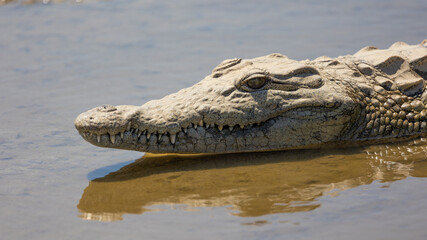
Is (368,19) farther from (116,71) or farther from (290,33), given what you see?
(116,71)

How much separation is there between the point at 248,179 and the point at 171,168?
811 millimetres

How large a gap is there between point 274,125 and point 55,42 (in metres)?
6.53

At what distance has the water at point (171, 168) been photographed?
178 inches

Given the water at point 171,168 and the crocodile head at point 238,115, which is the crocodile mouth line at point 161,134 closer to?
the crocodile head at point 238,115

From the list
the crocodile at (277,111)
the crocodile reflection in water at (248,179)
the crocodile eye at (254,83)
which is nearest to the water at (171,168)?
the crocodile reflection in water at (248,179)

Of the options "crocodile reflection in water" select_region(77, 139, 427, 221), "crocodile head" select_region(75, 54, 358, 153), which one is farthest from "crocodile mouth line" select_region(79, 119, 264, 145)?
"crocodile reflection in water" select_region(77, 139, 427, 221)

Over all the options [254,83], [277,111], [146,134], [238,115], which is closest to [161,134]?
[146,134]

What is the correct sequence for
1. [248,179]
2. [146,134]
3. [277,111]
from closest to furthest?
[248,179]
[146,134]
[277,111]

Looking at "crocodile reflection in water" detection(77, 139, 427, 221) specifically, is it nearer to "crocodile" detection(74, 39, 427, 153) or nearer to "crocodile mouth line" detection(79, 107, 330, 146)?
"crocodile" detection(74, 39, 427, 153)

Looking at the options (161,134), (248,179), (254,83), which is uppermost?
(254,83)

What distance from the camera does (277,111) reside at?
5820 millimetres

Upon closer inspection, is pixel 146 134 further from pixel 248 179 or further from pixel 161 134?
pixel 248 179

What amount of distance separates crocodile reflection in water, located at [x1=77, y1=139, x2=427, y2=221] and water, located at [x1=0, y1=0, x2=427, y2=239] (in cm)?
1

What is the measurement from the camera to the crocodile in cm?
559
